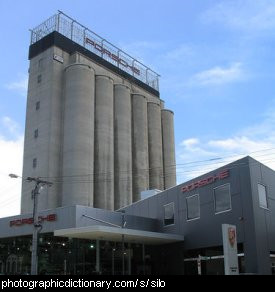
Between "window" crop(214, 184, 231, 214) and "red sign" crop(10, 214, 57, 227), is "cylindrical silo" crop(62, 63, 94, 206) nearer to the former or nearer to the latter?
"red sign" crop(10, 214, 57, 227)

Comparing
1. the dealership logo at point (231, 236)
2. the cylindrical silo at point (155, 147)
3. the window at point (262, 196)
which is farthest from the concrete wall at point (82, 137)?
the dealership logo at point (231, 236)

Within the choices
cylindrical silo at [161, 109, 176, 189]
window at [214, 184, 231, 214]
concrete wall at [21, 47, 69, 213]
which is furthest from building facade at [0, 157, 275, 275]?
cylindrical silo at [161, 109, 176, 189]

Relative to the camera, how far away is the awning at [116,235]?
29.7 meters

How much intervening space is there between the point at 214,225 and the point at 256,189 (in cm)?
428

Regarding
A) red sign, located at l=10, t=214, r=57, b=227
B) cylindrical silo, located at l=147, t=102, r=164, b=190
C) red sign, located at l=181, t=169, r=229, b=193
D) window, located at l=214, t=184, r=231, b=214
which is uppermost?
cylindrical silo, located at l=147, t=102, r=164, b=190

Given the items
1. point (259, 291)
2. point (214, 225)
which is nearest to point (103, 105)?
point (214, 225)

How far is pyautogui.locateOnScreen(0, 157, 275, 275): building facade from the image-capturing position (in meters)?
29.6

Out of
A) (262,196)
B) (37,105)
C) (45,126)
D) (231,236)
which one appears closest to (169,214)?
(262,196)

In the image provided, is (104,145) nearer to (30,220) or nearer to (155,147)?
(155,147)

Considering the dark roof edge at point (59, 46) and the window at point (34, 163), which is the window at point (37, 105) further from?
the dark roof edge at point (59, 46)

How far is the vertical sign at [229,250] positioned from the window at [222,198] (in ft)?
16.6

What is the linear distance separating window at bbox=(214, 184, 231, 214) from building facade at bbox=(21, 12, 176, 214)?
33761 mm

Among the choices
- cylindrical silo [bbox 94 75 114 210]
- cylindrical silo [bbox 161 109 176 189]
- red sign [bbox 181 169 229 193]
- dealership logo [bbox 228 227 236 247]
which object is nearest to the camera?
dealership logo [bbox 228 227 236 247]

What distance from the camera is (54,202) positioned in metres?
63.3
